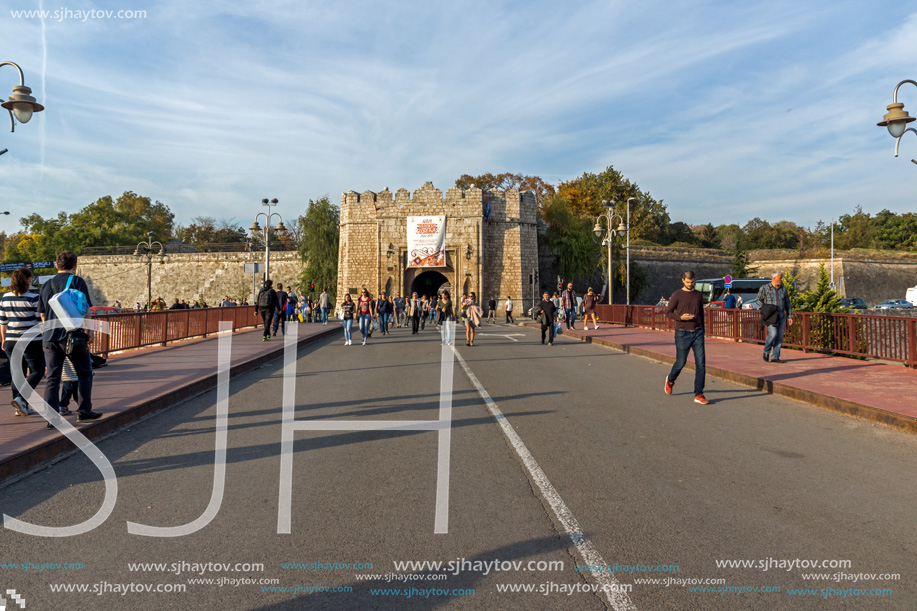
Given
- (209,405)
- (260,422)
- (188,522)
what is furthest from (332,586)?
(209,405)

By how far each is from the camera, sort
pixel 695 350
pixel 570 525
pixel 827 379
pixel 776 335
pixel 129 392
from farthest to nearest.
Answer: pixel 776 335, pixel 827 379, pixel 695 350, pixel 129 392, pixel 570 525

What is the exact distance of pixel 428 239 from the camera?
145 feet

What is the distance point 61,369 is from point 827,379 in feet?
34.9

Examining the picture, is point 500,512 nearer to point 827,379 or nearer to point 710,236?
point 827,379

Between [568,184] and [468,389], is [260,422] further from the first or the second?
Answer: [568,184]

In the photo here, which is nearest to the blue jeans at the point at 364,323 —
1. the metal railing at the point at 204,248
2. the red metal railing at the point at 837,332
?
the red metal railing at the point at 837,332

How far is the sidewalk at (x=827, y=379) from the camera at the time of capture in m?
7.60

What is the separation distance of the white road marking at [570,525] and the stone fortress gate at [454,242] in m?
38.0

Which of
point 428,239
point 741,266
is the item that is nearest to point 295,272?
point 428,239

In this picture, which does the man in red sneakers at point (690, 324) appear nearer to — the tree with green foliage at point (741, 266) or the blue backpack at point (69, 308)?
the blue backpack at point (69, 308)

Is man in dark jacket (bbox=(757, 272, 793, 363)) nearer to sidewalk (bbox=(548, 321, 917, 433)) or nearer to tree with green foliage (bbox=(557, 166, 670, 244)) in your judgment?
sidewalk (bbox=(548, 321, 917, 433))

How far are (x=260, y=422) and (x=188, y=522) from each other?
11.1ft

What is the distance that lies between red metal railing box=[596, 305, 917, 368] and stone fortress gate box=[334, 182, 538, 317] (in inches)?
1040

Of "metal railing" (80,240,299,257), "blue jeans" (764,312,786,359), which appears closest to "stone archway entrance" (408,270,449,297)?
"metal railing" (80,240,299,257)
